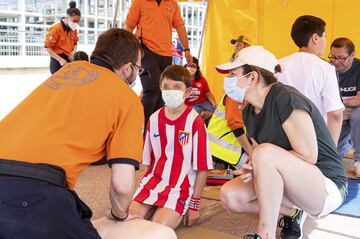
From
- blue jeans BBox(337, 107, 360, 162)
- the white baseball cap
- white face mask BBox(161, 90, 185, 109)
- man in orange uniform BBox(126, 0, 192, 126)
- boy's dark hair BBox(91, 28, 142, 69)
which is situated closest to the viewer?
boy's dark hair BBox(91, 28, 142, 69)

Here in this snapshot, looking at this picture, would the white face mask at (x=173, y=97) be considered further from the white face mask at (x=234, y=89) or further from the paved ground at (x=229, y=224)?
the paved ground at (x=229, y=224)

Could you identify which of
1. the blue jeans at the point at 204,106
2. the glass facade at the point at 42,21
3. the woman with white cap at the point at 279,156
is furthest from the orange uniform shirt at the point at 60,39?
the glass facade at the point at 42,21

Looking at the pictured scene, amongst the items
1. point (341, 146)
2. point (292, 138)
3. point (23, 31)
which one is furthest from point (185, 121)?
point (23, 31)

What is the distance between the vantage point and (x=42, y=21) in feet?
49.3

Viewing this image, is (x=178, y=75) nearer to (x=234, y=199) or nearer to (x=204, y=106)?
(x=234, y=199)

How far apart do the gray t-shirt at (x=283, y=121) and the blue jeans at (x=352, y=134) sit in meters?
1.75

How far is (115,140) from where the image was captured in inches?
56.2

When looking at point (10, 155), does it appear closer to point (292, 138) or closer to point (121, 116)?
point (121, 116)

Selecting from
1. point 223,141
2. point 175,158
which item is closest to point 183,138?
point 175,158

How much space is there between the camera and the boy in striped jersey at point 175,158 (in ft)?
7.86

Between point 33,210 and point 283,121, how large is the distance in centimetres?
111

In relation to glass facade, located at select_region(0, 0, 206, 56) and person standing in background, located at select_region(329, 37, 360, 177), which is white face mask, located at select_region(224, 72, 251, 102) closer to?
person standing in background, located at select_region(329, 37, 360, 177)

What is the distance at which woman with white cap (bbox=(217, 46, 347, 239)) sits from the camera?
186cm

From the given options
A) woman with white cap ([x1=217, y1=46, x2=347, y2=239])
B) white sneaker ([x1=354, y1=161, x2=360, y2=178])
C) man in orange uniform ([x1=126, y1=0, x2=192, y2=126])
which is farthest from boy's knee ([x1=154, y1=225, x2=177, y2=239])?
white sneaker ([x1=354, y1=161, x2=360, y2=178])
